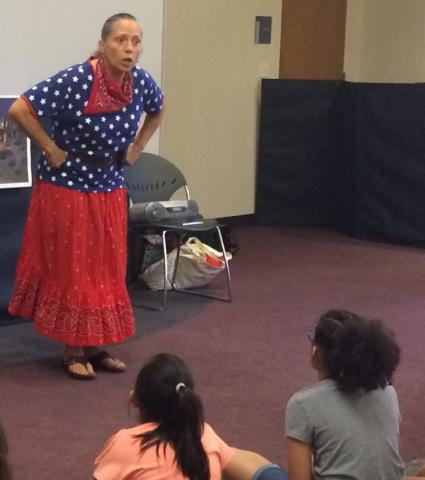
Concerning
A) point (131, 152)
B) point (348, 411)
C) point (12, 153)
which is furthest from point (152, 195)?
point (348, 411)

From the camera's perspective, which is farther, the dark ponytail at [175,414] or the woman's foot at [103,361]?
the woman's foot at [103,361]

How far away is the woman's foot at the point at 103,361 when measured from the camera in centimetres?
372

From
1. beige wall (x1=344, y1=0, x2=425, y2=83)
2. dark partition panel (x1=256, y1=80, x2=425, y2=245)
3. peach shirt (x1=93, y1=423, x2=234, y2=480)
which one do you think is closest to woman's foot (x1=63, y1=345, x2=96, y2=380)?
peach shirt (x1=93, y1=423, x2=234, y2=480)

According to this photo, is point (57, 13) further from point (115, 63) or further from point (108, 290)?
point (108, 290)

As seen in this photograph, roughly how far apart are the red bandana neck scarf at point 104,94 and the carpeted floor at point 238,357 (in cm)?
99

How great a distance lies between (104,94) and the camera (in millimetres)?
3486

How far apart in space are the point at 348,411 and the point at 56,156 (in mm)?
1794

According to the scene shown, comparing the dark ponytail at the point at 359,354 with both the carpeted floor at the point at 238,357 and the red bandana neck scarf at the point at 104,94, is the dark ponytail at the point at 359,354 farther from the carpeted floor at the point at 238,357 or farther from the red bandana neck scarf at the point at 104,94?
the red bandana neck scarf at the point at 104,94

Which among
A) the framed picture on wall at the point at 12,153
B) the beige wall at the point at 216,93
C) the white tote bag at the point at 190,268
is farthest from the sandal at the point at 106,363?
the beige wall at the point at 216,93

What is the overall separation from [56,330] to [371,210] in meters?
3.49

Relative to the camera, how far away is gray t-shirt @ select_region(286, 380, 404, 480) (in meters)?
2.05

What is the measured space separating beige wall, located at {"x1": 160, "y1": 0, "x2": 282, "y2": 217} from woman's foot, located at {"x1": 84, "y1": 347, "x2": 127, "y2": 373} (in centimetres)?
264

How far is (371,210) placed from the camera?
263 inches

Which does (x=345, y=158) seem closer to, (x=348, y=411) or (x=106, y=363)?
(x=106, y=363)
